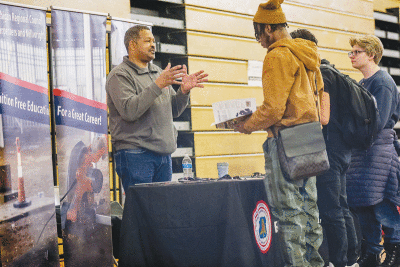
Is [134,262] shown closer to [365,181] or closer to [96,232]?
[96,232]

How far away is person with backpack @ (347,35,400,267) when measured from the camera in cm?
322

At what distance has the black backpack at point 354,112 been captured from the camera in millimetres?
2906

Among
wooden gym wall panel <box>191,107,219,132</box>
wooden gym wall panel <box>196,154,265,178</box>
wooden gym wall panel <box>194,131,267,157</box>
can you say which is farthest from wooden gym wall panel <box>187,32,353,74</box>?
wooden gym wall panel <box>196,154,265,178</box>

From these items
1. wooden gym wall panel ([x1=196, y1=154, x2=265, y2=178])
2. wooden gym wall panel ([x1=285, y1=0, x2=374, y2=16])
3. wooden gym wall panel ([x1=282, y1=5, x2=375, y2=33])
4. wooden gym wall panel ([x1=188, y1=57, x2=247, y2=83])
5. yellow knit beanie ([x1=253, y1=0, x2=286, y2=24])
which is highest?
wooden gym wall panel ([x1=285, y1=0, x2=374, y2=16])

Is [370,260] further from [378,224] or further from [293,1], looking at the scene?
[293,1]

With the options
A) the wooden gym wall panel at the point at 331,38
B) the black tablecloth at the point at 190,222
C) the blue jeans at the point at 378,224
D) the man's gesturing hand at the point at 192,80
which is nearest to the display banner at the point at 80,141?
the man's gesturing hand at the point at 192,80

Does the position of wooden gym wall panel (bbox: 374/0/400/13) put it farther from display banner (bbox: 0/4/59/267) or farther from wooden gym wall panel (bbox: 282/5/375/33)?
display banner (bbox: 0/4/59/267)

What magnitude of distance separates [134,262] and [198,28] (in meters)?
3.22

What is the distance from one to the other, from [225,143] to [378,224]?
2.28 meters

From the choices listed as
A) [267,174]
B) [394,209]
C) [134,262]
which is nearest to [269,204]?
[267,174]

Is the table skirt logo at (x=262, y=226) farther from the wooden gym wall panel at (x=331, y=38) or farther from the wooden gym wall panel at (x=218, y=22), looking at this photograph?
the wooden gym wall panel at (x=331, y=38)

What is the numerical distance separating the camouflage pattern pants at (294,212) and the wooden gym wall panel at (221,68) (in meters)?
2.70

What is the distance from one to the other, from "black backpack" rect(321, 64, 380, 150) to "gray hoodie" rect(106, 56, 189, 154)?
1.06 meters

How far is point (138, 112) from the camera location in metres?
2.80
